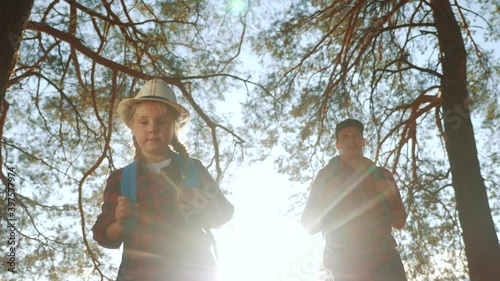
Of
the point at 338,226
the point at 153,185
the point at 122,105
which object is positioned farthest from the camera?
the point at 338,226

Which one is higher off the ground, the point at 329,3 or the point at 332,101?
the point at 329,3

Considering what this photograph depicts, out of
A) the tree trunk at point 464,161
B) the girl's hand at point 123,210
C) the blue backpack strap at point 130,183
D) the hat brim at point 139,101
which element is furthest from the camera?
the tree trunk at point 464,161

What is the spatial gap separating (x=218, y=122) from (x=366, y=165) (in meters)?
2.16

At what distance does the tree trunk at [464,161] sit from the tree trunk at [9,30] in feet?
8.85

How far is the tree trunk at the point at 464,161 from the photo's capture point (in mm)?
2990

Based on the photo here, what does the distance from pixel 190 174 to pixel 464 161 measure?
2.36 metres

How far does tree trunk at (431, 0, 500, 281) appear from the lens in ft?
9.81

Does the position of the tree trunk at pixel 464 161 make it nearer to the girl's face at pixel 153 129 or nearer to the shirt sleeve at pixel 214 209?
the shirt sleeve at pixel 214 209

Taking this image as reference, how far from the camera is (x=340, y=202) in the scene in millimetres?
2029

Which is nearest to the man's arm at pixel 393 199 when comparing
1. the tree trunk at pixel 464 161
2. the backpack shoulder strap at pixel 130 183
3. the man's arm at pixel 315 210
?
the man's arm at pixel 315 210

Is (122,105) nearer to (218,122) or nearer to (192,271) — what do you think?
(192,271)

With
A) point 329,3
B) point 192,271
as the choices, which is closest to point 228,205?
point 192,271

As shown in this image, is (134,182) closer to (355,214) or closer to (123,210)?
(123,210)

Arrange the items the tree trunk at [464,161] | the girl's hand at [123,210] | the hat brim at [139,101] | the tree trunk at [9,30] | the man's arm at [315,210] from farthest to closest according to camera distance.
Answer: the tree trunk at [464,161] → the man's arm at [315,210] → the tree trunk at [9,30] → the hat brim at [139,101] → the girl's hand at [123,210]
